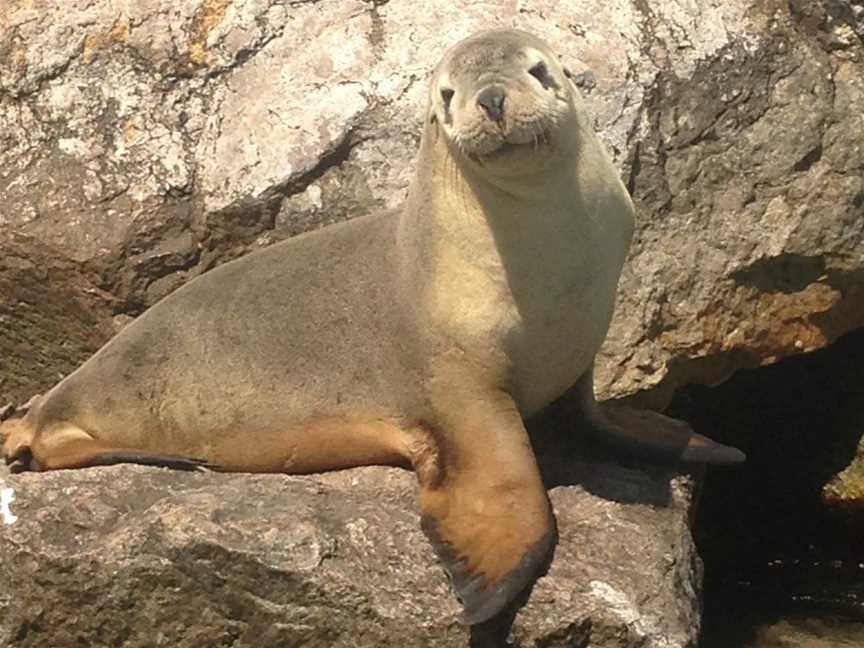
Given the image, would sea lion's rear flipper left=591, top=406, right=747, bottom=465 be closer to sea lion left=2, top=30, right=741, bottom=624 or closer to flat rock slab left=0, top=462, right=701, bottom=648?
sea lion left=2, top=30, right=741, bottom=624

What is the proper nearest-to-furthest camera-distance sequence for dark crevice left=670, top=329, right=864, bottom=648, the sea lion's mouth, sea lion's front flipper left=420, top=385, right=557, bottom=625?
sea lion's front flipper left=420, top=385, right=557, bottom=625
the sea lion's mouth
dark crevice left=670, top=329, right=864, bottom=648

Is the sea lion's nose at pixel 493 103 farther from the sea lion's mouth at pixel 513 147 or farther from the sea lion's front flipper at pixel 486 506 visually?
the sea lion's front flipper at pixel 486 506

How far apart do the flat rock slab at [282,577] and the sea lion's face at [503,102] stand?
3.64 feet

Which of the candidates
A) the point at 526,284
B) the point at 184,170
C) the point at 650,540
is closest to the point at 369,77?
the point at 184,170

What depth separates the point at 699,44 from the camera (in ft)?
24.4

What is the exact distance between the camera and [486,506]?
5.16m

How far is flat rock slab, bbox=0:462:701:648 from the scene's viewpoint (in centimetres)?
494

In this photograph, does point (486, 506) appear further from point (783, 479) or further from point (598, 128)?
point (783, 479)

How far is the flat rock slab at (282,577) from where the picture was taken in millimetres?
4938

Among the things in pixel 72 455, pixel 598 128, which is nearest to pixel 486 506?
pixel 72 455

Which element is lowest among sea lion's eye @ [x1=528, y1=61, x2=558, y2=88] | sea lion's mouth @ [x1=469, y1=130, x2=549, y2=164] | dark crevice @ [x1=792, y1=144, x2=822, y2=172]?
dark crevice @ [x1=792, y1=144, x2=822, y2=172]

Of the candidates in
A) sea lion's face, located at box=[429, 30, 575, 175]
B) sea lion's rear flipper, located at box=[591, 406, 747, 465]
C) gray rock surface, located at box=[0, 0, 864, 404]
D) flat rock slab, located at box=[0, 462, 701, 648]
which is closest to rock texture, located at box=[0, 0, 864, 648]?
gray rock surface, located at box=[0, 0, 864, 404]

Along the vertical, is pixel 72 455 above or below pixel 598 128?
below

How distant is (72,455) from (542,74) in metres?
2.05
